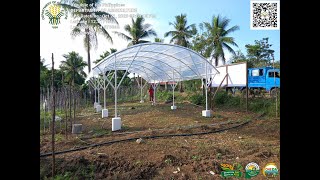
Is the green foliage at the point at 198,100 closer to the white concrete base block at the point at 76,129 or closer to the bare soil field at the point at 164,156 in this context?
the bare soil field at the point at 164,156

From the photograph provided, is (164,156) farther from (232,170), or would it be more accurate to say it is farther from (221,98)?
(221,98)

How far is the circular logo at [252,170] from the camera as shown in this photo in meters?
3.40

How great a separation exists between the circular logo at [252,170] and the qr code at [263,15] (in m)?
2.17

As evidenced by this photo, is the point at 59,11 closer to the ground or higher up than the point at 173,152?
higher up

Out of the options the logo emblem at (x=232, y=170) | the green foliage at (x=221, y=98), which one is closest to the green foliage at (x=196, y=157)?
the logo emblem at (x=232, y=170)

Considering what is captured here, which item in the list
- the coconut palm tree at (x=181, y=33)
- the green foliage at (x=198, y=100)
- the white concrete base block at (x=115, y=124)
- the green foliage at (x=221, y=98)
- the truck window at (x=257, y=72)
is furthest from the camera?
the coconut palm tree at (x=181, y=33)

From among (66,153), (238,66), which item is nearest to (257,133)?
(66,153)

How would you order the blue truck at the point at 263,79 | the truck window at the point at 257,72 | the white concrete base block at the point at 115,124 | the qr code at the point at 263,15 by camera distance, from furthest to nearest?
the truck window at the point at 257,72, the blue truck at the point at 263,79, the white concrete base block at the point at 115,124, the qr code at the point at 263,15

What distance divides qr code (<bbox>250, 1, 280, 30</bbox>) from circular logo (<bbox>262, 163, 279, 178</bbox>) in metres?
2.15

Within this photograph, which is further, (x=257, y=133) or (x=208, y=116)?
(x=208, y=116)

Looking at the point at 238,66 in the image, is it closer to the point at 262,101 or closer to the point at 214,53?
the point at 262,101

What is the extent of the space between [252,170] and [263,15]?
2.43 meters
